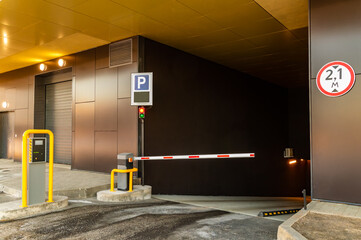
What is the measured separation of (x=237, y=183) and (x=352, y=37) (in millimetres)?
8527

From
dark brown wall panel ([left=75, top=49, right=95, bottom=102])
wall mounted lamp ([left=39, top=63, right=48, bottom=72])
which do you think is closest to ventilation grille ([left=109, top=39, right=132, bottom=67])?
dark brown wall panel ([left=75, top=49, right=95, bottom=102])

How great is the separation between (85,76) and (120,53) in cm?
178

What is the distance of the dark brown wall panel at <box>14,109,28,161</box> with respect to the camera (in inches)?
473

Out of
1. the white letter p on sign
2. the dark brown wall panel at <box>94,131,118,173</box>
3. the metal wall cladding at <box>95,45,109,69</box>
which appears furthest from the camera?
the metal wall cladding at <box>95,45,109,69</box>

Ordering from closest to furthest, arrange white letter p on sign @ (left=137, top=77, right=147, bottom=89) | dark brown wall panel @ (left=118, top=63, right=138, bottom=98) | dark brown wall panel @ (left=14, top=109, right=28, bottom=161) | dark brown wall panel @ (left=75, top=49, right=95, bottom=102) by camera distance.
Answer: white letter p on sign @ (left=137, top=77, right=147, bottom=89)
dark brown wall panel @ (left=118, top=63, right=138, bottom=98)
dark brown wall panel @ (left=75, top=49, right=95, bottom=102)
dark brown wall panel @ (left=14, top=109, right=28, bottom=161)

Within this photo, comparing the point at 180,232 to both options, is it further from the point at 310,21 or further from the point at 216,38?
the point at 216,38

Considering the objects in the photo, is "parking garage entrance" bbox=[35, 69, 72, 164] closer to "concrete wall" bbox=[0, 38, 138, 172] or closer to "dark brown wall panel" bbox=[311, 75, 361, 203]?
"concrete wall" bbox=[0, 38, 138, 172]

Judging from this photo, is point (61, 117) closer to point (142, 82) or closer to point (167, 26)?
point (142, 82)

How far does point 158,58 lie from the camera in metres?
8.73

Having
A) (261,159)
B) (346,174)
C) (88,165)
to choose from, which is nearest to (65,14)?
(88,165)

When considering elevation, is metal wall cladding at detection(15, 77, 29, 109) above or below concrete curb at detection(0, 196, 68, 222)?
→ above

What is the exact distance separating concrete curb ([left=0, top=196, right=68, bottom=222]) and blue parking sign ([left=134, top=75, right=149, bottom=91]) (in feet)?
9.70

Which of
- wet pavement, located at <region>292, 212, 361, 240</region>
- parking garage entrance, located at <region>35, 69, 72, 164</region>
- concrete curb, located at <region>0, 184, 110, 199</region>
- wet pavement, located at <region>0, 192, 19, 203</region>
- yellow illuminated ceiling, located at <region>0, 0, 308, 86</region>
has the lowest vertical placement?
wet pavement, located at <region>0, 192, 19, 203</region>

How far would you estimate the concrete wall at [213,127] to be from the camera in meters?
8.77
